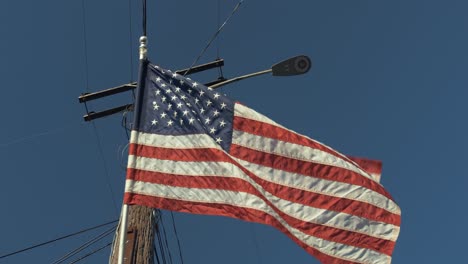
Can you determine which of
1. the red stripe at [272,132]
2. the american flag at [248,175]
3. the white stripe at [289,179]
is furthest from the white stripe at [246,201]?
the red stripe at [272,132]

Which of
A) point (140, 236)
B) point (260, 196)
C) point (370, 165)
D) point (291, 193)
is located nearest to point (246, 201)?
point (260, 196)

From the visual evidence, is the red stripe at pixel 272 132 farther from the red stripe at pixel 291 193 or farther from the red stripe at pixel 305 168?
the red stripe at pixel 291 193

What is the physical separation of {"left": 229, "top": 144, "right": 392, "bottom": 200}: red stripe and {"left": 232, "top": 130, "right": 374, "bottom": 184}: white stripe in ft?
0.14

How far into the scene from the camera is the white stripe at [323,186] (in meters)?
7.16

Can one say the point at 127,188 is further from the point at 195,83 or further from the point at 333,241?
the point at 333,241

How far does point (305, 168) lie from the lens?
7395 mm

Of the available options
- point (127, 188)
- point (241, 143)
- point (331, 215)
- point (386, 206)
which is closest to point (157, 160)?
point (127, 188)

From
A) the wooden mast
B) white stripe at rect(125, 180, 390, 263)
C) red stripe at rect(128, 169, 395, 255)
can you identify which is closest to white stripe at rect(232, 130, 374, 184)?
red stripe at rect(128, 169, 395, 255)

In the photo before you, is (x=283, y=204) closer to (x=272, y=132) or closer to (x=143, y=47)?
(x=272, y=132)

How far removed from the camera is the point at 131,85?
9.59 meters

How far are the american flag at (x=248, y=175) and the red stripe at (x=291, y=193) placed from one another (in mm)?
11

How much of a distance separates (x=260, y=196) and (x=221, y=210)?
0.49m

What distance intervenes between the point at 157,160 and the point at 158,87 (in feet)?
3.37

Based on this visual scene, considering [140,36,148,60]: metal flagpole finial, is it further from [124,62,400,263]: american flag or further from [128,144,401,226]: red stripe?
[128,144,401,226]: red stripe
